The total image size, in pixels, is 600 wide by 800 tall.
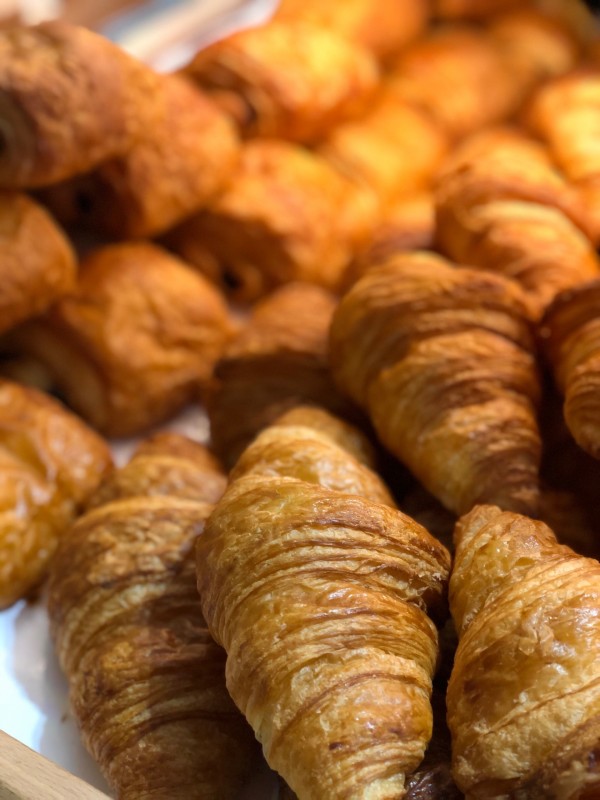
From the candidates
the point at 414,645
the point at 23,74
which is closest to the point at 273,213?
the point at 23,74

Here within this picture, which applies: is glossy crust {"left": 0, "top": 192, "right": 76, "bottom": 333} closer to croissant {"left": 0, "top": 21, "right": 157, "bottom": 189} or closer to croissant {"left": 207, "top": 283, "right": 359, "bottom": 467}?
croissant {"left": 0, "top": 21, "right": 157, "bottom": 189}

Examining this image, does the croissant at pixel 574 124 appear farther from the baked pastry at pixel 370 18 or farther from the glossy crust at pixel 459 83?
the baked pastry at pixel 370 18

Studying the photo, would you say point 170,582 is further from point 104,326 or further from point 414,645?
point 104,326

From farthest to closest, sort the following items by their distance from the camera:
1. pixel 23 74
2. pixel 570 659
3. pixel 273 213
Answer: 1. pixel 273 213
2. pixel 23 74
3. pixel 570 659

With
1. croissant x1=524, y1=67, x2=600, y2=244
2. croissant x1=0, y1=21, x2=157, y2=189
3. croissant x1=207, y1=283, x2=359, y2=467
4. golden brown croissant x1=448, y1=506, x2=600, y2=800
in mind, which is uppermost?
croissant x1=0, y1=21, x2=157, y2=189

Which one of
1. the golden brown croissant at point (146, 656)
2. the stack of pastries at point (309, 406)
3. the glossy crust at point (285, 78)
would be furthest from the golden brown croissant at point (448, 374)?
the glossy crust at point (285, 78)

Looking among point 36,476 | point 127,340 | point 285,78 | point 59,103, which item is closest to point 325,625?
point 36,476

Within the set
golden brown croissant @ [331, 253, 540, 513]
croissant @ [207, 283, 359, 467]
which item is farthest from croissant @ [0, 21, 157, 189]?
golden brown croissant @ [331, 253, 540, 513]

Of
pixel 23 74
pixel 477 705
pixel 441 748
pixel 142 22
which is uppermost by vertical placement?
pixel 23 74
